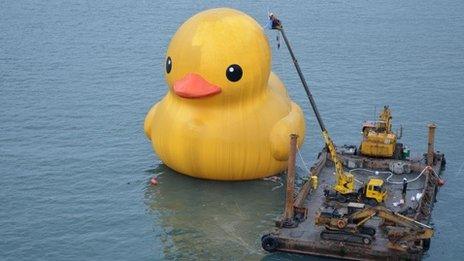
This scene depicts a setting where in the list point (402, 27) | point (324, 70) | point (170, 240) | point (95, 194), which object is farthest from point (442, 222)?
point (402, 27)

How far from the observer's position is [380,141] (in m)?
40.4

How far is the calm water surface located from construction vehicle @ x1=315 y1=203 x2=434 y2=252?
90.8 inches

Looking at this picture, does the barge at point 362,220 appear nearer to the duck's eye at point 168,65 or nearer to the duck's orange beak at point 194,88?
the duck's orange beak at point 194,88

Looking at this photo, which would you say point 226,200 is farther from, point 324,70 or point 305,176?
point 324,70

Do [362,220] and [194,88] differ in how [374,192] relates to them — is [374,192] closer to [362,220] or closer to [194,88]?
[362,220]

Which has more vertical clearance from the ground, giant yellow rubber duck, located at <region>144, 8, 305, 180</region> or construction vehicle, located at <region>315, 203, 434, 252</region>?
giant yellow rubber duck, located at <region>144, 8, 305, 180</region>

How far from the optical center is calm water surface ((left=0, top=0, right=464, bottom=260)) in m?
33.9

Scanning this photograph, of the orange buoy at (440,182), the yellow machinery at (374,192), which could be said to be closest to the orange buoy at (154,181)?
the yellow machinery at (374,192)

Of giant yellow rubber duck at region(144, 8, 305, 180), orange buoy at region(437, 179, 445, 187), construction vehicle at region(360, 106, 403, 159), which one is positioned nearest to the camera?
giant yellow rubber duck at region(144, 8, 305, 180)

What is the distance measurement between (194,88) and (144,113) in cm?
1578

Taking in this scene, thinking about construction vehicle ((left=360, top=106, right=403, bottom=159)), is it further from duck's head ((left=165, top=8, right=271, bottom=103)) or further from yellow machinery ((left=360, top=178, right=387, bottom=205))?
Answer: duck's head ((left=165, top=8, right=271, bottom=103))

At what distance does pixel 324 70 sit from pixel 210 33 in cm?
2635

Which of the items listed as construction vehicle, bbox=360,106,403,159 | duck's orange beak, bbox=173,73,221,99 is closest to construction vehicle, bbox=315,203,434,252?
duck's orange beak, bbox=173,73,221,99

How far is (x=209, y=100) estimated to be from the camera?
119ft
